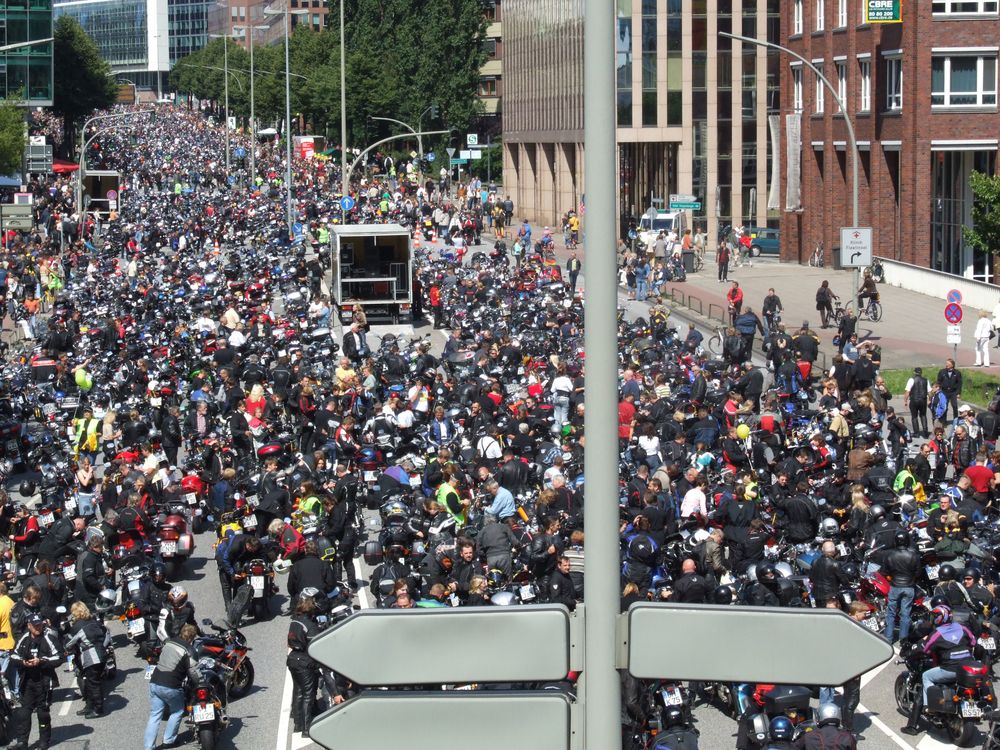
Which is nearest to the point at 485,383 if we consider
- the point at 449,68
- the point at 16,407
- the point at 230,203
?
the point at 16,407

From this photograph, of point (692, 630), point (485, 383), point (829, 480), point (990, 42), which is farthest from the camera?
point (990, 42)

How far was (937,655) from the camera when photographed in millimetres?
13523

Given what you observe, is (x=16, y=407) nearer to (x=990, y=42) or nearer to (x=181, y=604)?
(x=181, y=604)

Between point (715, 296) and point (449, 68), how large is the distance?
50728 mm

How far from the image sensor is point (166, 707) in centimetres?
1366

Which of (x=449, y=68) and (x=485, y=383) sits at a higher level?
(x=449, y=68)

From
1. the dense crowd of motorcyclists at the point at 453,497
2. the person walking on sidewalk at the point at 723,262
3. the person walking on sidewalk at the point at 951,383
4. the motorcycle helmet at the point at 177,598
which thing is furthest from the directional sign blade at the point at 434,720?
the person walking on sidewalk at the point at 723,262

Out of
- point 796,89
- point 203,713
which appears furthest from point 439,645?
point 796,89

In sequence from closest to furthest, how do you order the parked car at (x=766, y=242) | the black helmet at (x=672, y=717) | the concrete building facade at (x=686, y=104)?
1. the black helmet at (x=672, y=717)
2. the parked car at (x=766, y=242)
3. the concrete building facade at (x=686, y=104)

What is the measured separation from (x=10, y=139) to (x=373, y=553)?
56409mm

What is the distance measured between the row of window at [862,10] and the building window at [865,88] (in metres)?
1.49

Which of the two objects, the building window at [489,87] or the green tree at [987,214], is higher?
the building window at [489,87]

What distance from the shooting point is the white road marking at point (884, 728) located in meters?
13.8

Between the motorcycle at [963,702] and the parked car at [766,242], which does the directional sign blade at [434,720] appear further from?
the parked car at [766,242]
